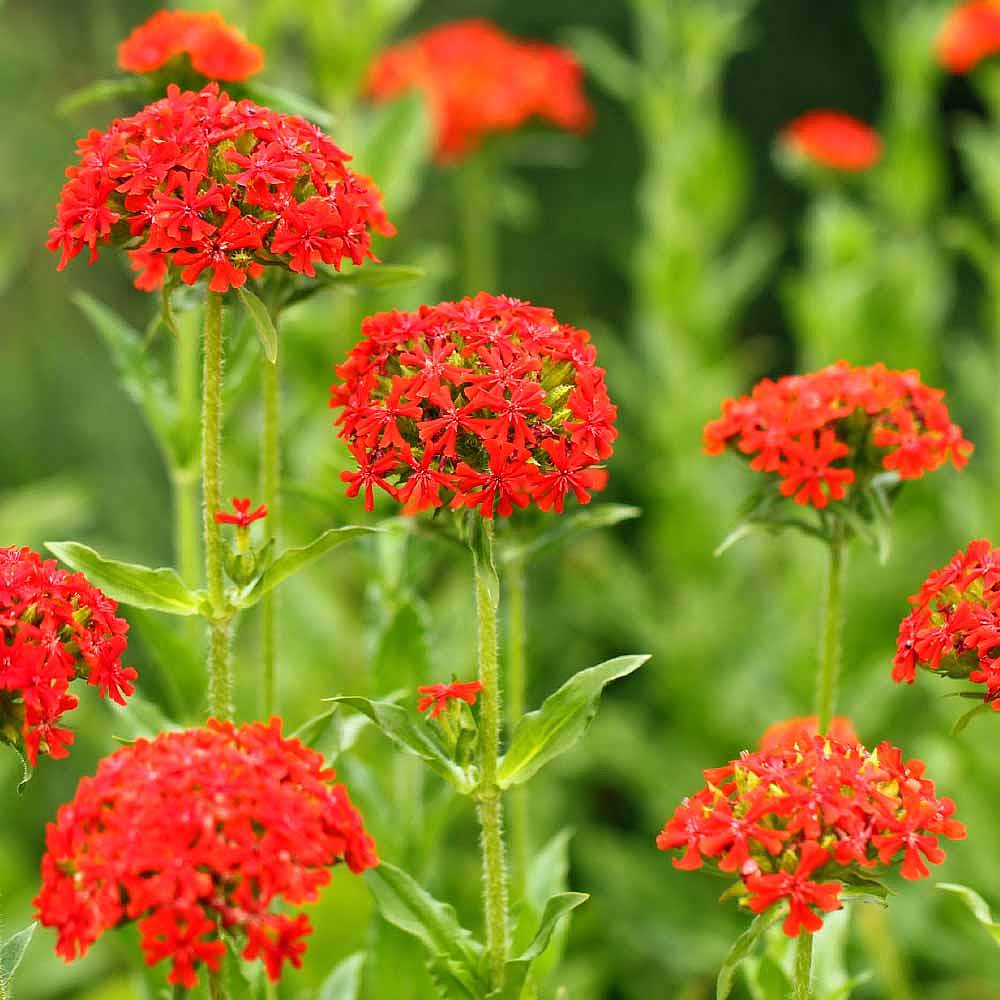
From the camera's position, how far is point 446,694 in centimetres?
160

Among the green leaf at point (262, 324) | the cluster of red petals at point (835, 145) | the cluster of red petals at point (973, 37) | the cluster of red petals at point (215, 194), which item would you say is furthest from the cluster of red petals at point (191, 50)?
the cluster of red petals at point (835, 145)

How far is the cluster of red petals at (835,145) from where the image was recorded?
14.7ft

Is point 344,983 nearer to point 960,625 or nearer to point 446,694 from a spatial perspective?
point 446,694

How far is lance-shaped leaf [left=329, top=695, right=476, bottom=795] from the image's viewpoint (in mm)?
1592

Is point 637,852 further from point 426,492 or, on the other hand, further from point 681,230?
point 426,492

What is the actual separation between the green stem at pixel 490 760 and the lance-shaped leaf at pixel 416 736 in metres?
0.03

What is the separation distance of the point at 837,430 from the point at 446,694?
633 mm

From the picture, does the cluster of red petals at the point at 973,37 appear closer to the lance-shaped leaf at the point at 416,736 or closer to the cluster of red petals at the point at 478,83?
the cluster of red petals at the point at 478,83

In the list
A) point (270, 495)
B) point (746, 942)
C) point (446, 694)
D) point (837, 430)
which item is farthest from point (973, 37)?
point (746, 942)

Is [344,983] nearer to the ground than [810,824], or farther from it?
nearer to the ground

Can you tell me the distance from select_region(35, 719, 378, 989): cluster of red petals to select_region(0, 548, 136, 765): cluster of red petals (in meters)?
0.12

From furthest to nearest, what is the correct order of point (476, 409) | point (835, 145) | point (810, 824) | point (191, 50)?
point (835, 145), point (191, 50), point (476, 409), point (810, 824)

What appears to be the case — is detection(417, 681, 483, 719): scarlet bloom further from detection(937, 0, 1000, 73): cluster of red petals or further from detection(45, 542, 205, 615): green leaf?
detection(937, 0, 1000, 73): cluster of red petals

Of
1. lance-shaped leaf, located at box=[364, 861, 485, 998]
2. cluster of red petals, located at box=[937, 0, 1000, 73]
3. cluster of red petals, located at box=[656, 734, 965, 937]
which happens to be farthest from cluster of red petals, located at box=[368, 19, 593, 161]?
cluster of red petals, located at box=[656, 734, 965, 937]
